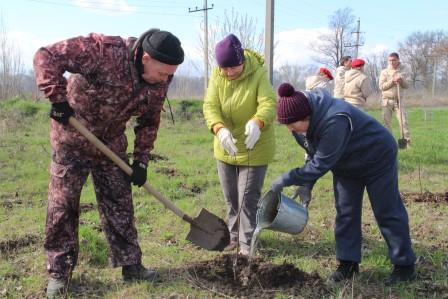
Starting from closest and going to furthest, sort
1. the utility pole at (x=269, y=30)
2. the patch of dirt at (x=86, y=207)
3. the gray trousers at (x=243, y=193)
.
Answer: the gray trousers at (x=243, y=193) < the patch of dirt at (x=86, y=207) < the utility pole at (x=269, y=30)

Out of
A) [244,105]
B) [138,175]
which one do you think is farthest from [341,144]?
[138,175]

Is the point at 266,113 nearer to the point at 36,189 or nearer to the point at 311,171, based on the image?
the point at 311,171

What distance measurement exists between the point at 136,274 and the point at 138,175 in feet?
2.58

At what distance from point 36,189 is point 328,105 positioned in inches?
200

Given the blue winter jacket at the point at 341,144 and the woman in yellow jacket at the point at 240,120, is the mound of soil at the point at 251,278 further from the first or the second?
the blue winter jacket at the point at 341,144

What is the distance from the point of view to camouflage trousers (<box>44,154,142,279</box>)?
3.32 meters

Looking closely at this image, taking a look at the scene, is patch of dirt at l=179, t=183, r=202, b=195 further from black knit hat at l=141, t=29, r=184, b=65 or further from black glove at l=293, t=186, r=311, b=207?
black knit hat at l=141, t=29, r=184, b=65

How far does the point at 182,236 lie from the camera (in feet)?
16.0

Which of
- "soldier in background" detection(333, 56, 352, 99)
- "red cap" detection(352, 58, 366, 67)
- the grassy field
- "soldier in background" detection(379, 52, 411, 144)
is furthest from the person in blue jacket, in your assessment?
"soldier in background" detection(379, 52, 411, 144)

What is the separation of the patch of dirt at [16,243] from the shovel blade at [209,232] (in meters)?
1.69

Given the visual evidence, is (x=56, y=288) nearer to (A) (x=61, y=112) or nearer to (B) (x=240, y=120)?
(A) (x=61, y=112)

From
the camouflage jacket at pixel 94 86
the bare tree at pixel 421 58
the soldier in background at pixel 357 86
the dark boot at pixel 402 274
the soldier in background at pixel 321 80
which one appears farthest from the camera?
the bare tree at pixel 421 58

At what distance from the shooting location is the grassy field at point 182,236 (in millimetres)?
3518

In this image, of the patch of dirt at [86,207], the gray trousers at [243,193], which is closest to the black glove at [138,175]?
the gray trousers at [243,193]
